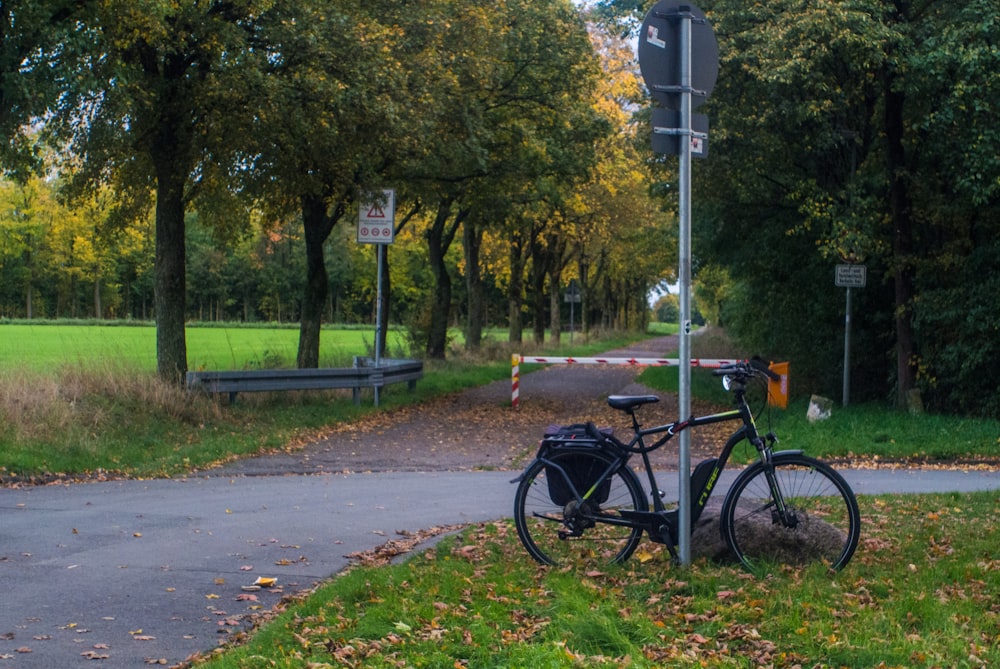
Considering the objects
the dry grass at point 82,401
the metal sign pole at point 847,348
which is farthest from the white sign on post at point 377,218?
the metal sign pole at point 847,348

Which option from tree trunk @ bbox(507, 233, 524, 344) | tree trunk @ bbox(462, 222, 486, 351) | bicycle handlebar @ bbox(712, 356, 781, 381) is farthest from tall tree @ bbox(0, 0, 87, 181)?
tree trunk @ bbox(507, 233, 524, 344)

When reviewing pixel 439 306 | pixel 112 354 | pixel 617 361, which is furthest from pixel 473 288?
pixel 112 354

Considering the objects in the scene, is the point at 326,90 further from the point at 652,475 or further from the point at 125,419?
the point at 652,475

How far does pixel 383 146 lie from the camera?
56.9 ft

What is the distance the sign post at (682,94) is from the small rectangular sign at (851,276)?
13.3 meters

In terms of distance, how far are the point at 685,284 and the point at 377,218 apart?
13.4 meters

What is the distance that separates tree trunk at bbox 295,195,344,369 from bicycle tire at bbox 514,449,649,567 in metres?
15.1

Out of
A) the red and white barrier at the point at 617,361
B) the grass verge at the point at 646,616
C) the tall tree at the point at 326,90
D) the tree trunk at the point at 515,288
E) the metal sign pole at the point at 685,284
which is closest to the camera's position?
the grass verge at the point at 646,616

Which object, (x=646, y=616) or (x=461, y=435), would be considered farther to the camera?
(x=461, y=435)

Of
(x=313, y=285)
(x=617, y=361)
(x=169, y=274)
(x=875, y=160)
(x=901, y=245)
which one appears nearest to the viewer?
(x=169, y=274)

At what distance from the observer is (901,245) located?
18.7 metres

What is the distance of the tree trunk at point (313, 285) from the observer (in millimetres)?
21547

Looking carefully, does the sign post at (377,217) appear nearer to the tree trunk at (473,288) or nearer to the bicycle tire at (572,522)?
the bicycle tire at (572,522)

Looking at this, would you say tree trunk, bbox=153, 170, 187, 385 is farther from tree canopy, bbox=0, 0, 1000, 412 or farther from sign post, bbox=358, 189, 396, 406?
sign post, bbox=358, 189, 396, 406
